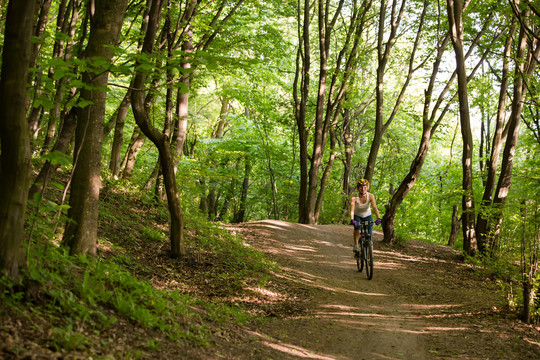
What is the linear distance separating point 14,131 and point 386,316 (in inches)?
227

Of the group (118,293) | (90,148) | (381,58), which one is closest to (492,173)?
(381,58)

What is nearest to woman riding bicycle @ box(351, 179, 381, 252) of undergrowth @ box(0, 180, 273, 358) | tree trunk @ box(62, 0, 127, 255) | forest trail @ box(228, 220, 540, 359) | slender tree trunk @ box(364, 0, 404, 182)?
forest trail @ box(228, 220, 540, 359)

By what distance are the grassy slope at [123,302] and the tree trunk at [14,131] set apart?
318 mm

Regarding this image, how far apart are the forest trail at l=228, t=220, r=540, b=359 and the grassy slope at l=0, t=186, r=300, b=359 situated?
0.61m

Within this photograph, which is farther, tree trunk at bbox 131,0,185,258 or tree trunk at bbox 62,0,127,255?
tree trunk at bbox 131,0,185,258

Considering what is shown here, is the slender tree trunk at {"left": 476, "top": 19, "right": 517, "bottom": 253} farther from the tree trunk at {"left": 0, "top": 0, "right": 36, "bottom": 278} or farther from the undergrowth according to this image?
the tree trunk at {"left": 0, "top": 0, "right": 36, "bottom": 278}

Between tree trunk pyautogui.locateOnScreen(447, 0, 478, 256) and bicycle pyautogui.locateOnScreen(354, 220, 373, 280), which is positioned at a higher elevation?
tree trunk pyautogui.locateOnScreen(447, 0, 478, 256)

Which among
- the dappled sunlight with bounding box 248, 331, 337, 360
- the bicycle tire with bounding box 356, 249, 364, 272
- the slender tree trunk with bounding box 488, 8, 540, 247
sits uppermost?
the slender tree trunk with bounding box 488, 8, 540, 247

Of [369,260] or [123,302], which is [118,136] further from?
[123,302]

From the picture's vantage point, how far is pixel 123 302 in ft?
12.6

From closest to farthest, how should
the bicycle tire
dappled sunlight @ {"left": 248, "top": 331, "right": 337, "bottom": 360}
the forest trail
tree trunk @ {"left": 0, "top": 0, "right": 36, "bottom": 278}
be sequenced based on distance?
tree trunk @ {"left": 0, "top": 0, "right": 36, "bottom": 278}, dappled sunlight @ {"left": 248, "top": 331, "right": 337, "bottom": 360}, the forest trail, the bicycle tire

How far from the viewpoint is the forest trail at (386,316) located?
503cm

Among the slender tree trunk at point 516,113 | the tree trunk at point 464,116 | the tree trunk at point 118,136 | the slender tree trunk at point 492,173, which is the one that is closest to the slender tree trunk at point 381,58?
the tree trunk at point 464,116

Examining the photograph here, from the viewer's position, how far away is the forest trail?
198 inches
